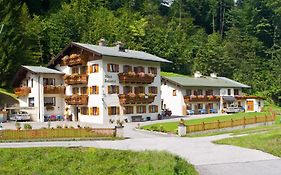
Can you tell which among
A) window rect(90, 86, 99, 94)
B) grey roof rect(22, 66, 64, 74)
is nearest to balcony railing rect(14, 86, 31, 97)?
grey roof rect(22, 66, 64, 74)

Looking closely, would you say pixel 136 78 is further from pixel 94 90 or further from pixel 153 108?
pixel 94 90

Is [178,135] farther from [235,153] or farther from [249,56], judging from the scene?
[249,56]

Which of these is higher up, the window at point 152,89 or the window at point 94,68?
the window at point 94,68

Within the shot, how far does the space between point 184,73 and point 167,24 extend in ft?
62.6

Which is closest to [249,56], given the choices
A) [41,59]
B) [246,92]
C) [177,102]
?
[246,92]

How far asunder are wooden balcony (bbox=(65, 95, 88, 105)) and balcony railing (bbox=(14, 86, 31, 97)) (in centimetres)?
513

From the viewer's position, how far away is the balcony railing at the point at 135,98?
2063 inches

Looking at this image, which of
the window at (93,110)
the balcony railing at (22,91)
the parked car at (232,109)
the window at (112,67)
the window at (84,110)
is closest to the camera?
the window at (93,110)

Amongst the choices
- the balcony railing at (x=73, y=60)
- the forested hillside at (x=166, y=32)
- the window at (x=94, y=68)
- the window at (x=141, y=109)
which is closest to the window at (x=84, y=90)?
the window at (x=94, y=68)

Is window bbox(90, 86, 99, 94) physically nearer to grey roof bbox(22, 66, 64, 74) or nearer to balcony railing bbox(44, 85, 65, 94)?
balcony railing bbox(44, 85, 65, 94)

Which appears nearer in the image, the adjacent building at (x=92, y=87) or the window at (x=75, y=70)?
the adjacent building at (x=92, y=87)

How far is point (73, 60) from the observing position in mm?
54781

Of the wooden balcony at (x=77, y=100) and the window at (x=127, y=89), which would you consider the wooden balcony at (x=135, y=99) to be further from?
the wooden balcony at (x=77, y=100)

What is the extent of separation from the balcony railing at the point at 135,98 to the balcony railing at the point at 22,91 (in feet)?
40.7
